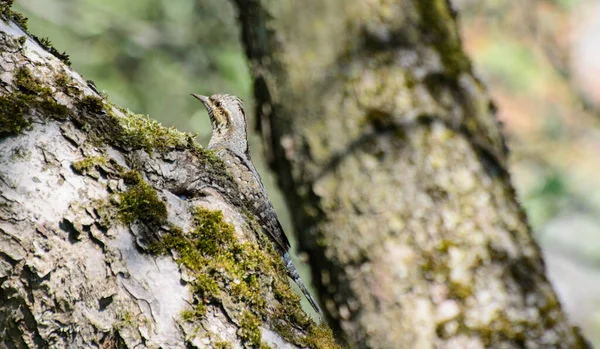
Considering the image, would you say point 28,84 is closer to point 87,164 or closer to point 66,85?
point 66,85

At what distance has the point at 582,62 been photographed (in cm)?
1065

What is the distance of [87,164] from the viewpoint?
70.0 inches

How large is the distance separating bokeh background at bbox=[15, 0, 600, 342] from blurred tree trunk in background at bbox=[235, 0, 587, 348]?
81.7 inches

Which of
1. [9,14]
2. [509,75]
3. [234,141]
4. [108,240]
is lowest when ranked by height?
[108,240]

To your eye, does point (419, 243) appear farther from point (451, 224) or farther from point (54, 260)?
point (54, 260)

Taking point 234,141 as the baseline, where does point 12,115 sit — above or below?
below

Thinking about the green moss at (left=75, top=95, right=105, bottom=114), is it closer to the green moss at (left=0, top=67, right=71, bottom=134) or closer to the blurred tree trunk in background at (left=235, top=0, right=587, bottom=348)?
the green moss at (left=0, top=67, right=71, bottom=134)

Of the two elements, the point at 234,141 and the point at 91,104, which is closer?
the point at 91,104

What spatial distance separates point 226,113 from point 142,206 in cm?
260

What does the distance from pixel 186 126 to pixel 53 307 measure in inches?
233

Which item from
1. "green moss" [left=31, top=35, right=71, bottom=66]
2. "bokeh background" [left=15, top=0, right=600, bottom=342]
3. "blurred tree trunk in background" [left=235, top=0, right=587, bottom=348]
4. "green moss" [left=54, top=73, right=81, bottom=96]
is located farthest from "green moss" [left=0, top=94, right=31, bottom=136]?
"bokeh background" [left=15, top=0, right=600, bottom=342]

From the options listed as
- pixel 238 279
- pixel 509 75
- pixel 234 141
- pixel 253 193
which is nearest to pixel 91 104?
pixel 238 279

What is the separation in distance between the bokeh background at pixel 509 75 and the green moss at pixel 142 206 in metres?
3.41

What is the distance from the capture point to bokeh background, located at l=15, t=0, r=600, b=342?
6.80 metres
